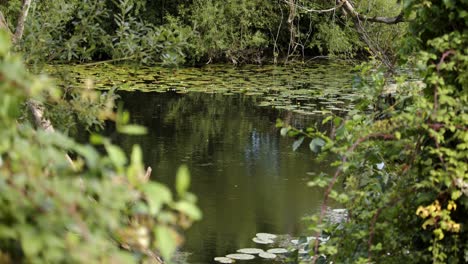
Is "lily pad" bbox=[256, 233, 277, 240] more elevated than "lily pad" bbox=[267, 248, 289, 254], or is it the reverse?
"lily pad" bbox=[267, 248, 289, 254]

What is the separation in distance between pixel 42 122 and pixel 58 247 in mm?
2979

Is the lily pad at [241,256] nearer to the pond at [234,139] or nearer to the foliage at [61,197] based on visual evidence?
the pond at [234,139]

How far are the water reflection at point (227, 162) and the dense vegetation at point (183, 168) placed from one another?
203 cm

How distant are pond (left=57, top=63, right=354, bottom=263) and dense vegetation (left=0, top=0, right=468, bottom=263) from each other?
64cm

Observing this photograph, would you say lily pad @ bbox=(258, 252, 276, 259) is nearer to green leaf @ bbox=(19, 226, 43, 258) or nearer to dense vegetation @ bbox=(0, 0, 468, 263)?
dense vegetation @ bbox=(0, 0, 468, 263)

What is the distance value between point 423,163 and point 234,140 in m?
7.19

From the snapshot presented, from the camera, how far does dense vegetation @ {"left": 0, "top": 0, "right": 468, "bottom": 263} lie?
1218 millimetres

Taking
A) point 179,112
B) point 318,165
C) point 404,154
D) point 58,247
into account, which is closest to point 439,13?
point 404,154

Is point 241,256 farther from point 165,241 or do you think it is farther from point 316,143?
point 165,241

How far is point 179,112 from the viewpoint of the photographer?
37.8 ft

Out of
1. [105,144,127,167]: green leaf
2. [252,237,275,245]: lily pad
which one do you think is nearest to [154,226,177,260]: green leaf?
[105,144,127,167]: green leaf

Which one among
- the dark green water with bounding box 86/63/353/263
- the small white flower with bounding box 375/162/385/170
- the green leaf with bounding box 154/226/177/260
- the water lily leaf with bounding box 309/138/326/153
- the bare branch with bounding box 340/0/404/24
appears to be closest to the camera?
the green leaf with bounding box 154/226/177/260

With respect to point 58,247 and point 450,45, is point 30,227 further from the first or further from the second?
point 450,45

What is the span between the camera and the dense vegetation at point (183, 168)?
122 centimetres
